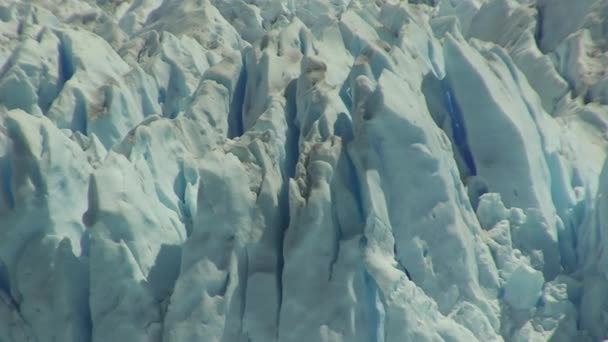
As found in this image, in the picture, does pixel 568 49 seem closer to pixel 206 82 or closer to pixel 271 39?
pixel 271 39

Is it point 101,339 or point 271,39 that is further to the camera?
point 271,39

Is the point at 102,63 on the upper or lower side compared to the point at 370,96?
lower

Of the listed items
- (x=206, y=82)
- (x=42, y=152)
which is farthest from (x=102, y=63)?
(x=42, y=152)

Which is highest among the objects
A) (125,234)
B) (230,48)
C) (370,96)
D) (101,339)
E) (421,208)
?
(370,96)

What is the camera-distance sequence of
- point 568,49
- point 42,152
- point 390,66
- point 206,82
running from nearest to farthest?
point 42,152 → point 390,66 → point 206,82 → point 568,49

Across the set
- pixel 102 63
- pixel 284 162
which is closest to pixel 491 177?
pixel 284 162

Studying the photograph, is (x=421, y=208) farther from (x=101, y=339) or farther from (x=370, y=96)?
(x=101, y=339)

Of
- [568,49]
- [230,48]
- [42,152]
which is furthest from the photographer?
[230,48]
